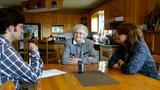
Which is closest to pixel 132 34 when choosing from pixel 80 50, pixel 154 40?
pixel 80 50

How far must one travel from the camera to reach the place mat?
156 centimetres

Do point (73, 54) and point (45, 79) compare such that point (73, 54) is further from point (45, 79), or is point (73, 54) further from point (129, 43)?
point (45, 79)

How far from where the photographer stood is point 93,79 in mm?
1682

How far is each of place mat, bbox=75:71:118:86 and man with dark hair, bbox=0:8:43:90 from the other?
364mm

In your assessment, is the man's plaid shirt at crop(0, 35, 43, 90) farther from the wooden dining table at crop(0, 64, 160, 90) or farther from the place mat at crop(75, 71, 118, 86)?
the place mat at crop(75, 71, 118, 86)

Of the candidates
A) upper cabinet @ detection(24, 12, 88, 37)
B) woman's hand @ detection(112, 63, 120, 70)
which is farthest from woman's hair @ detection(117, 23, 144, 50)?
upper cabinet @ detection(24, 12, 88, 37)

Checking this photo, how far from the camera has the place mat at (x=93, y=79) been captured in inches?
61.2

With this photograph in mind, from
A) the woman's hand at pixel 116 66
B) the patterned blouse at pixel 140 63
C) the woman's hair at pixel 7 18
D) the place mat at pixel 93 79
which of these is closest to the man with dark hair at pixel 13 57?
the woman's hair at pixel 7 18

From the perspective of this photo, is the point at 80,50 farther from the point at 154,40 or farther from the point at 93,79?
the point at 154,40

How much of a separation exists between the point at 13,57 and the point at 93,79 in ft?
2.15

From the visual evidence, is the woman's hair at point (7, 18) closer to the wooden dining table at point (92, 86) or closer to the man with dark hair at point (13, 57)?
the man with dark hair at point (13, 57)

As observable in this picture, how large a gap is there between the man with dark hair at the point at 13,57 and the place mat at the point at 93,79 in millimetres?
364

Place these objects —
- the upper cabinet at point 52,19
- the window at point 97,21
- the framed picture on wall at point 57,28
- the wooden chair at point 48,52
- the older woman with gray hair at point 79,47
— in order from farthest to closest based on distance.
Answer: the framed picture on wall at point 57,28, the upper cabinet at point 52,19, the window at point 97,21, the wooden chair at point 48,52, the older woman with gray hair at point 79,47

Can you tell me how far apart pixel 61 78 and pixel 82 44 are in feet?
3.49
